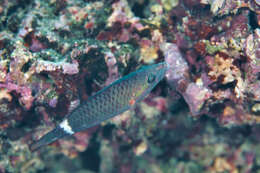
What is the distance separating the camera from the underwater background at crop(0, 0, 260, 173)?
2912 millimetres

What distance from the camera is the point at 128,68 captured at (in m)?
3.42

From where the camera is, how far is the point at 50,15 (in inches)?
143

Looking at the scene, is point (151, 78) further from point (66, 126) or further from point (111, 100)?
point (66, 126)

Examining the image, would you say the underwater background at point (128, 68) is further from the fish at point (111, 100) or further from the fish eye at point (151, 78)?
the fish eye at point (151, 78)

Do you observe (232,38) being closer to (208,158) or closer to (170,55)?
(170,55)

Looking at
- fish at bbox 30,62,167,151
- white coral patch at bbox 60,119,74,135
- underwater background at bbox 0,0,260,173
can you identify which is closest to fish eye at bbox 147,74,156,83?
fish at bbox 30,62,167,151

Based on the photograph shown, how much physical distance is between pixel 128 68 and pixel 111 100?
107 centimetres

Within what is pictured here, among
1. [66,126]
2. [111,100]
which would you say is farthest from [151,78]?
[66,126]

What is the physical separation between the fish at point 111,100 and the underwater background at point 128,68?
0.57m

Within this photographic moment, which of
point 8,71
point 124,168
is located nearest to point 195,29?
point 8,71

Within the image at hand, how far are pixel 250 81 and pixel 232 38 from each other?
640mm

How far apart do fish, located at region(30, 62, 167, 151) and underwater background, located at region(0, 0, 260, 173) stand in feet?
1.86

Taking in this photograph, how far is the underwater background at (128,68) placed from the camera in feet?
9.55

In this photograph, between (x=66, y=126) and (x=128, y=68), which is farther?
(x=128, y=68)
